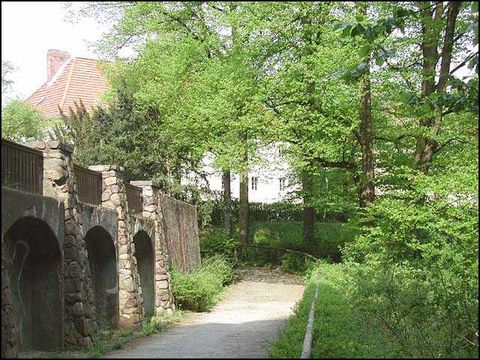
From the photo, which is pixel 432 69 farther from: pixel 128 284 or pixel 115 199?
pixel 128 284

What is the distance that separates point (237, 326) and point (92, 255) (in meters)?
3.50

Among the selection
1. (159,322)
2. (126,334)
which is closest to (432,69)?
(159,322)

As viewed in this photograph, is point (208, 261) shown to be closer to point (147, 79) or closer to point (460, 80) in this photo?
point (147, 79)

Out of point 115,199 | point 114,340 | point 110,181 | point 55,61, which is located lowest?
point 114,340

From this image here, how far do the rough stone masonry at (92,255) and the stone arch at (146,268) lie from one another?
3cm

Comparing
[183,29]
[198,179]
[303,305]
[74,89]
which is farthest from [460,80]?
[74,89]

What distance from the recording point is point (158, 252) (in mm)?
16969

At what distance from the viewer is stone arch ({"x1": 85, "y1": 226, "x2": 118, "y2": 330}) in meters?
13.3

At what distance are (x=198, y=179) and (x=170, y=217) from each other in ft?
26.2

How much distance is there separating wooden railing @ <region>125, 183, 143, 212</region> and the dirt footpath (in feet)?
10.2

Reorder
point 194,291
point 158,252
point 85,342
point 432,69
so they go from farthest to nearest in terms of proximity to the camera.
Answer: point 432,69 → point 194,291 → point 158,252 → point 85,342

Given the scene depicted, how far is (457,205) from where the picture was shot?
16.2 metres

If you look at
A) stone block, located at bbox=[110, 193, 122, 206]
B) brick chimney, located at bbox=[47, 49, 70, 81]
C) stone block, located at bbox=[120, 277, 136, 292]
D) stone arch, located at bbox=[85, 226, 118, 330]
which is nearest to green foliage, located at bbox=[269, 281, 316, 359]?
stone block, located at bbox=[120, 277, 136, 292]

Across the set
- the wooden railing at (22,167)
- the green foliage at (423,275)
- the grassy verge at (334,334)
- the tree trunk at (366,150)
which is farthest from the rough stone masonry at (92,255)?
the tree trunk at (366,150)
